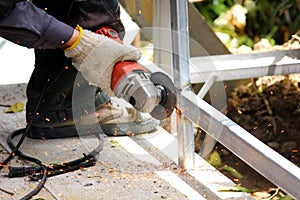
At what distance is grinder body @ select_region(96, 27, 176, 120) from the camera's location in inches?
113

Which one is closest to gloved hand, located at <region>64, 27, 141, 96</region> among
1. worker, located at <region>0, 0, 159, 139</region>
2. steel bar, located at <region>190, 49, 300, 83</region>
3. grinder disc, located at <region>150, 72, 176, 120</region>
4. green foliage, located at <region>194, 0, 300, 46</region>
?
worker, located at <region>0, 0, 159, 139</region>

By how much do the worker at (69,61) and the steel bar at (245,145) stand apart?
0.35 m

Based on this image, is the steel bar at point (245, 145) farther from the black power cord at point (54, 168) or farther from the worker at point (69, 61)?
the black power cord at point (54, 168)

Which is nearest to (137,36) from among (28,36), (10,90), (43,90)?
(10,90)

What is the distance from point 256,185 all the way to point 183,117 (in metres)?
1.21

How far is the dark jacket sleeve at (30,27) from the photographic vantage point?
279 cm

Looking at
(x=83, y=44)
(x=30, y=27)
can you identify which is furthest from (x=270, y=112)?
(x=30, y=27)

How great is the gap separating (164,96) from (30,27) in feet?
1.85

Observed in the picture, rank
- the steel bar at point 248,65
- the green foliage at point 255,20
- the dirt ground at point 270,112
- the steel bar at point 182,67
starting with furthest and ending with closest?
1. the green foliage at point 255,20
2. the dirt ground at point 270,112
3. the steel bar at point 248,65
4. the steel bar at point 182,67

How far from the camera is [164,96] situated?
2982 millimetres

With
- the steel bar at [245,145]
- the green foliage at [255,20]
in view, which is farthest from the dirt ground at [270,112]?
the steel bar at [245,145]

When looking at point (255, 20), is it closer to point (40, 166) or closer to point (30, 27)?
point (40, 166)

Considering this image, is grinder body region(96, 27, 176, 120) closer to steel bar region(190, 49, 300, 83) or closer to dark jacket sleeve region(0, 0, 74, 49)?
dark jacket sleeve region(0, 0, 74, 49)

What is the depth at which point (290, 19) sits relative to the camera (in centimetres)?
532
